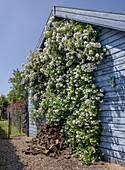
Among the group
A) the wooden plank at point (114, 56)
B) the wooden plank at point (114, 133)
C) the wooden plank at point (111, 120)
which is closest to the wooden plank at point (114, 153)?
the wooden plank at point (114, 133)

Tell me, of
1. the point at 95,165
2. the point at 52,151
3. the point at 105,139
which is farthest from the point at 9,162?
the point at 105,139

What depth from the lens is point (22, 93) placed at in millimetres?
20969

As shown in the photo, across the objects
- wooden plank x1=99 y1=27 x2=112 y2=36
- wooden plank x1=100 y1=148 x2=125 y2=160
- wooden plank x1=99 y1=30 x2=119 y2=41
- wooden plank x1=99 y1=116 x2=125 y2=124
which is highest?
wooden plank x1=99 y1=27 x2=112 y2=36

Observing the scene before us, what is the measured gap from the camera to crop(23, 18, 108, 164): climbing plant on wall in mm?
4652

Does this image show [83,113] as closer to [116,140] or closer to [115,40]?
[116,140]

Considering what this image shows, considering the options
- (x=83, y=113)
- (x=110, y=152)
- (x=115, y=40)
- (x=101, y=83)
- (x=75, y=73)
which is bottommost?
(x=110, y=152)

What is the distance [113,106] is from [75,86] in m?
1.52

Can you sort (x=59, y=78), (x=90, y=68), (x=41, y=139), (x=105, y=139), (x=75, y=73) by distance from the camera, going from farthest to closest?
(x=41, y=139), (x=59, y=78), (x=75, y=73), (x=90, y=68), (x=105, y=139)

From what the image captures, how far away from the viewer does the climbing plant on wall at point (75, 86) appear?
15.3ft

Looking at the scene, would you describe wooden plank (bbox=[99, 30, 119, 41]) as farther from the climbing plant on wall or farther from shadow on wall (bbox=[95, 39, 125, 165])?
shadow on wall (bbox=[95, 39, 125, 165])

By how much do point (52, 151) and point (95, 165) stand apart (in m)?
1.77

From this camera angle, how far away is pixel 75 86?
5449 millimetres

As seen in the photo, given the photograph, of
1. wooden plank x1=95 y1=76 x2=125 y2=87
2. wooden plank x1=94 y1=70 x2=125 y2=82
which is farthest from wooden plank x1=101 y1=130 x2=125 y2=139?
wooden plank x1=94 y1=70 x2=125 y2=82

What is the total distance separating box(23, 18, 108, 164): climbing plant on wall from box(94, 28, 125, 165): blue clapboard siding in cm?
18
